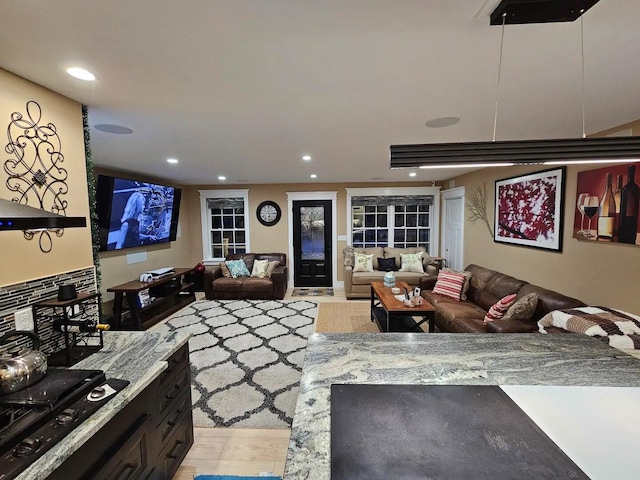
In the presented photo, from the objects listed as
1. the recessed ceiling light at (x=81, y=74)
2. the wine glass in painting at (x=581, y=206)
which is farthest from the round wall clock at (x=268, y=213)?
the wine glass in painting at (x=581, y=206)

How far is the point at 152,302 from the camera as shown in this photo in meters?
4.67

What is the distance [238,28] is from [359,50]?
1.84ft

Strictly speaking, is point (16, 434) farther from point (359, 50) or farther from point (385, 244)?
point (385, 244)

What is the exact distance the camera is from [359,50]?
1.39m

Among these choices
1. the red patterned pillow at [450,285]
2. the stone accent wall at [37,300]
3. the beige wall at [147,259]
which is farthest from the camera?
the beige wall at [147,259]

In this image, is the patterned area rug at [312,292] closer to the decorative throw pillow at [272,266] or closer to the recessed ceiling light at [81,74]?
the decorative throw pillow at [272,266]

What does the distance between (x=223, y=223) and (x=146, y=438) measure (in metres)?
5.70

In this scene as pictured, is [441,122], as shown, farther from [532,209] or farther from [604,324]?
[532,209]

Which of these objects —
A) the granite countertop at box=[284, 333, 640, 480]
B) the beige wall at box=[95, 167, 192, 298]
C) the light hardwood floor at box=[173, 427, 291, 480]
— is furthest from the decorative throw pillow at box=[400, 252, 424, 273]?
the beige wall at box=[95, 167, 192, 298]

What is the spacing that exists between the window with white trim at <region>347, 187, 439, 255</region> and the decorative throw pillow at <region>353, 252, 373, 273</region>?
0.68 m

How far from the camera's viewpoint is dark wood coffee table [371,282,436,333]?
11.2 ft

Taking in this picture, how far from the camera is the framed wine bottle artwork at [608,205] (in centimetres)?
244

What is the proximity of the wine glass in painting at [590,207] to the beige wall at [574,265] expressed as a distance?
0.13 m

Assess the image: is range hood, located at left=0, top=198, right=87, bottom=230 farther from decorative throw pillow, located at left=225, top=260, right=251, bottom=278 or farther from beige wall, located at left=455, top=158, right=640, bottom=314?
decorative throw pillow, located at left=225, top=260, right=251, bottom=278
